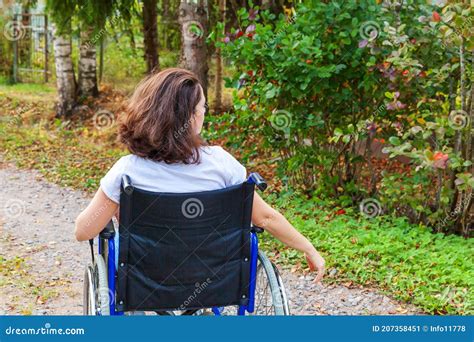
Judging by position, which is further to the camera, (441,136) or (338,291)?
(441,136)

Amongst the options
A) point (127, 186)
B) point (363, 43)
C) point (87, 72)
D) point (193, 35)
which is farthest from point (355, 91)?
point (87, 72)

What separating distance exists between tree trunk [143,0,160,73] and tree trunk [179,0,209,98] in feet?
8.94

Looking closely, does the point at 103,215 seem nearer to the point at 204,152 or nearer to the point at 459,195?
the point at 204,152

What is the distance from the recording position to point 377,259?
205 inches

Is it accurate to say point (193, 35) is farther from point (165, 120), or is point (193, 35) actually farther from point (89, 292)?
point (165, 120)

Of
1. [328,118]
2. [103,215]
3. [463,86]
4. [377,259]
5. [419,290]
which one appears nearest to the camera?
[103,215]

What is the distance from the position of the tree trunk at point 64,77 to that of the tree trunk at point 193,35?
3.23 metres

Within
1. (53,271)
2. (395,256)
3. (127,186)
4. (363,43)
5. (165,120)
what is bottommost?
(53,271)

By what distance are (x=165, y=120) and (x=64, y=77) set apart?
30.1 feet

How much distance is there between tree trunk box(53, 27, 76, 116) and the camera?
11.5 meters

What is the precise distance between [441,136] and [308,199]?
181 cm

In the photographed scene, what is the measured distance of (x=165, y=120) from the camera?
2.76 m

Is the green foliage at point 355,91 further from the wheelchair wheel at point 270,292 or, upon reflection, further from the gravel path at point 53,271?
the wheelchair wheel at point 270,292

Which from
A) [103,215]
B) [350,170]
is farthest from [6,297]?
[350,170]
